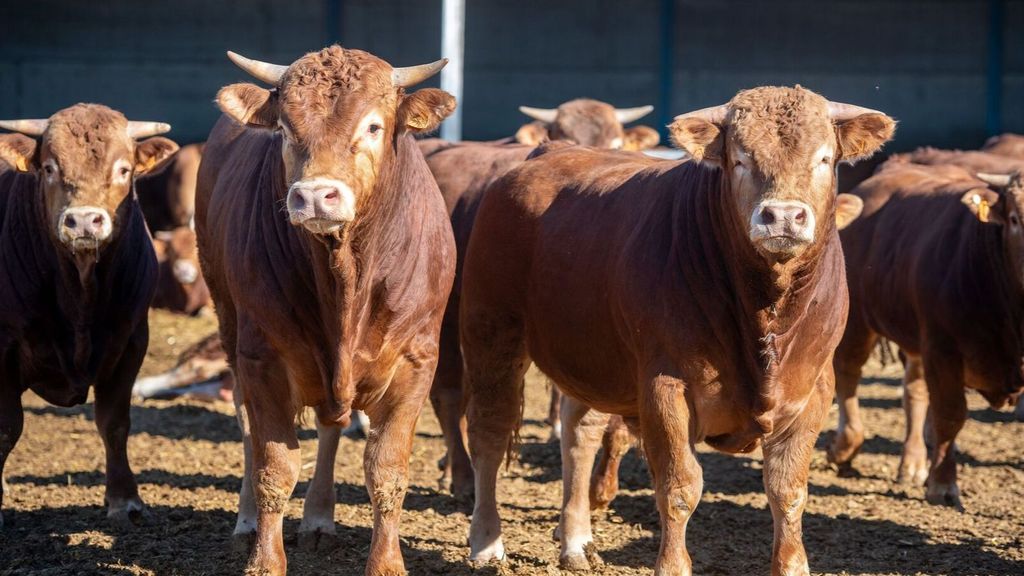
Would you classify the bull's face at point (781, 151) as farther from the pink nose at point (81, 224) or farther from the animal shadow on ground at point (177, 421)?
the animal shadow on ground at point (177, 421)

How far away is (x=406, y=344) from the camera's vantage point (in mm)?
5223

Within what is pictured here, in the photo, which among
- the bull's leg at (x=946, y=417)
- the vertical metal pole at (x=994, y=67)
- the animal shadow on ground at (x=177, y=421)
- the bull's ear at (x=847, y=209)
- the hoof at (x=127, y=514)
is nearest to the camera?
the bull's ear at (x=847, y=209)

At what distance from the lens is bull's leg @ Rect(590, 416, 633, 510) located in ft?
21.2

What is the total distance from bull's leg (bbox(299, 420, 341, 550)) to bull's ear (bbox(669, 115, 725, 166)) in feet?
7.40

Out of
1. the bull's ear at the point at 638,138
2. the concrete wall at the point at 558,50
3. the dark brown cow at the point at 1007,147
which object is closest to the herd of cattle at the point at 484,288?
the bull's ear at the point at 638,138

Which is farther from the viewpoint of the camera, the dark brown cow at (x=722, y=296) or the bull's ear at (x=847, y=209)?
the bull's ear at (x=847, y=209)

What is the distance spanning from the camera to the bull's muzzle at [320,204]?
4.46 m

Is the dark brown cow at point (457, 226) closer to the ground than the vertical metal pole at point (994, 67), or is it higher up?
closer to the ground

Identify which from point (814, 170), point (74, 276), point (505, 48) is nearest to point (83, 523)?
point (74, 276)

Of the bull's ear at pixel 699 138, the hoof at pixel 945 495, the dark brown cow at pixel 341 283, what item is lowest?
the hoof at pixel 945 495

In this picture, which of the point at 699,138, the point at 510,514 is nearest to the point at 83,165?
the point at 510,514

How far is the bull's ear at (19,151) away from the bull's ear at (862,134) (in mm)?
3984

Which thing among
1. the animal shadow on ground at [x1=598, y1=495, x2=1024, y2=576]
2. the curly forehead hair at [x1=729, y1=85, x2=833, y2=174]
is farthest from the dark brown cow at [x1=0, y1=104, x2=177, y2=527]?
the curly forehead hair at [x1=729, y1=85, x2=833, y2=174]

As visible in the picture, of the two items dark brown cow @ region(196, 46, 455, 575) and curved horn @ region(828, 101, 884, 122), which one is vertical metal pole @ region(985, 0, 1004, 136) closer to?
curved horn @ region(828, 101, 884, 122)
